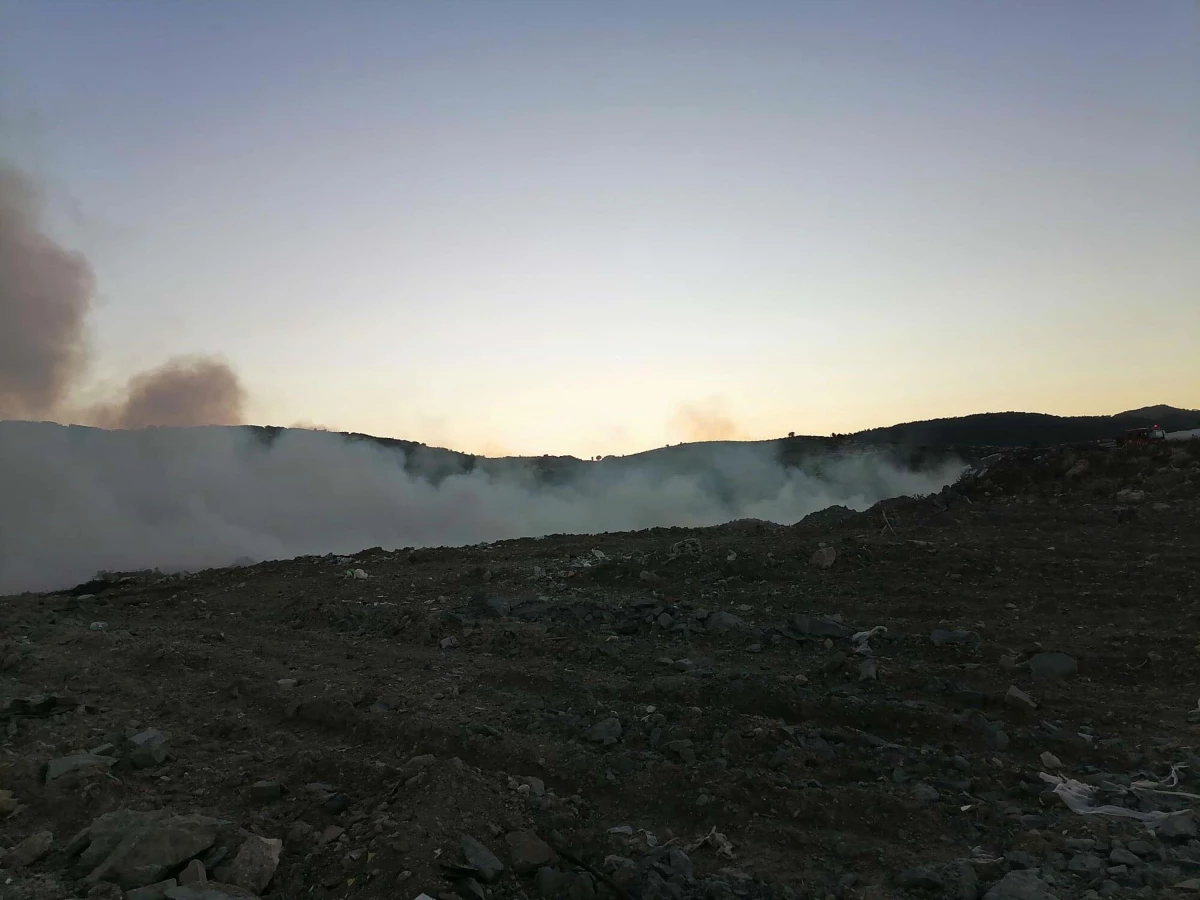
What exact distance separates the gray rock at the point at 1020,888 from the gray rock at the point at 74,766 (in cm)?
672

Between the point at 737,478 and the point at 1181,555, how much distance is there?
78.5ft

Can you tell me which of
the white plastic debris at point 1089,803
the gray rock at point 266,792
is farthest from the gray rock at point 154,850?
the white plastic debris at point 1089,803

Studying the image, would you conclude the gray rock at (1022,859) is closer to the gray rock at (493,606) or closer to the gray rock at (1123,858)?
the gray rock at (1123,858)

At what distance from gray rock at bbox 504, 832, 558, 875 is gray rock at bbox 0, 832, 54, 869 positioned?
10.1 feet

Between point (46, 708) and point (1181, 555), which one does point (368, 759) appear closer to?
point (46, 708)

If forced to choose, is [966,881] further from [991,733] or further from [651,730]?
[651,730]

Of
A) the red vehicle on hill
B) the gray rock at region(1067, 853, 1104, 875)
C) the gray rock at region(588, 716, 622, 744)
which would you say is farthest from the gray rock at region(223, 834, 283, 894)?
the red vehicle on hill

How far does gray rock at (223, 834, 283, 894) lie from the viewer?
454 centimetres

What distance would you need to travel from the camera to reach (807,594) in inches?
466

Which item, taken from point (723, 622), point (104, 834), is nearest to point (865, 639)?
point (723, 622)

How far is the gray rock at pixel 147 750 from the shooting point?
632cm

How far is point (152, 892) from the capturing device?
13.9 feet

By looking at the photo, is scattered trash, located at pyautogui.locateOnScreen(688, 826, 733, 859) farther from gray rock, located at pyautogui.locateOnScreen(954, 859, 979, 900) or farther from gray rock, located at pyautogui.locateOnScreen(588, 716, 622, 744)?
gray rock, located at pyautogui.locateOnScreen(588, 716, 622, 744)

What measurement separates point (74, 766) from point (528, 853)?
4006 mm
